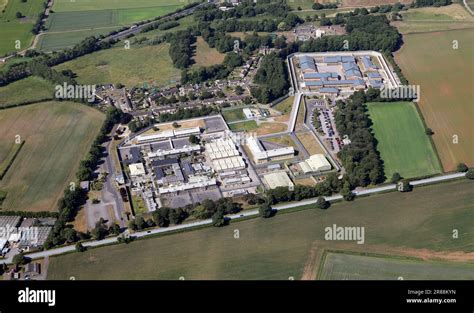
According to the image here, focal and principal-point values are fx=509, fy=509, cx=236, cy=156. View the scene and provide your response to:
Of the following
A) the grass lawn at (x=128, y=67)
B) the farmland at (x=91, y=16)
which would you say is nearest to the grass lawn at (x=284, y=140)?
the grass lawn at (x=128, y=67)

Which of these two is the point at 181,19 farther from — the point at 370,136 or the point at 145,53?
the point at 370,136

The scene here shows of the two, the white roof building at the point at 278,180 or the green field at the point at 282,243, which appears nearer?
the green field at the point at 282,243

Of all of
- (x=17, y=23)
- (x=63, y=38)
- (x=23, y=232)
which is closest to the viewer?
(x=23, y=232)

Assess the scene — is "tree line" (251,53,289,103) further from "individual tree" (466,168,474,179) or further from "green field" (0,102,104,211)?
"individual tree" (466,168,474,179)

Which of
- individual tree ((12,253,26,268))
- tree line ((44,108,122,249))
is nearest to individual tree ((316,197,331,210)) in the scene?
tree line ((44,108,122,249))

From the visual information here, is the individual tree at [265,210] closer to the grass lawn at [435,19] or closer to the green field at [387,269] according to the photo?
the green field at [387,269]

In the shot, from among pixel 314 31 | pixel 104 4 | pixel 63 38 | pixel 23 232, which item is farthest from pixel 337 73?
pixel 104 4

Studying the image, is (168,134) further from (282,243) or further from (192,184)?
(282,243)

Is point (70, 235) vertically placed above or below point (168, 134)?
below
